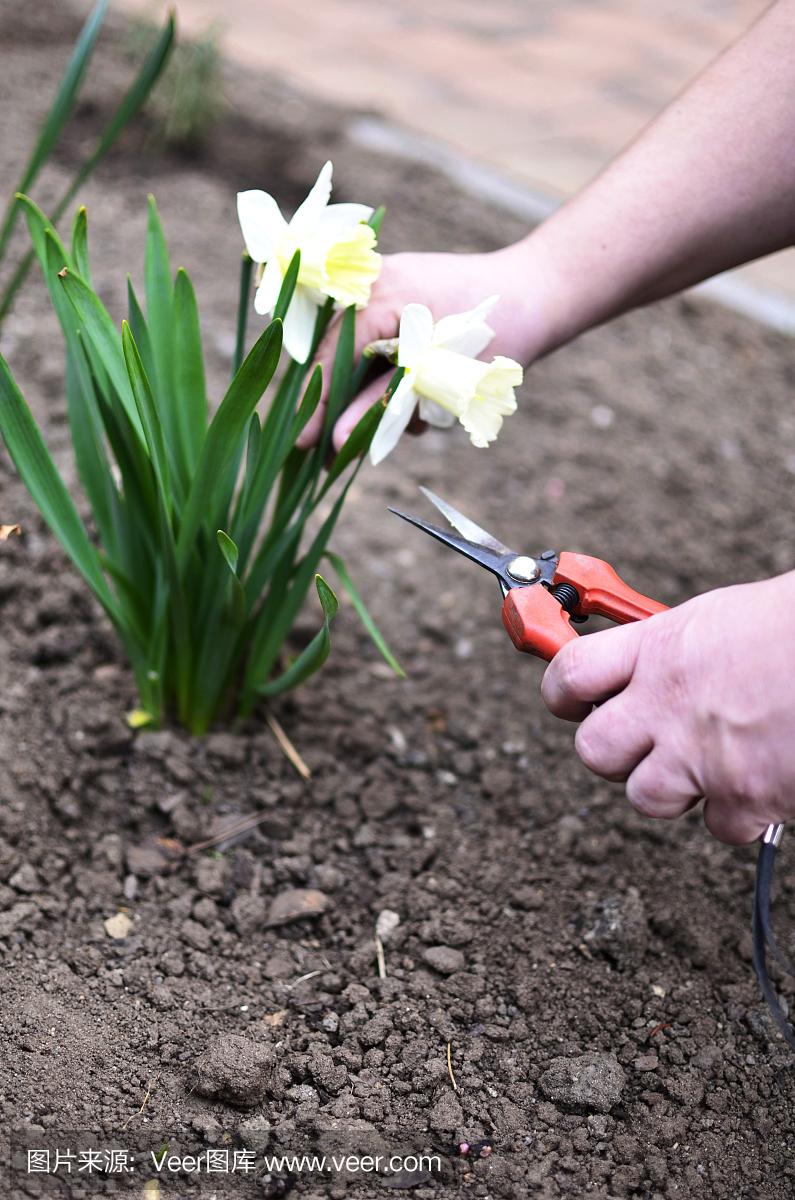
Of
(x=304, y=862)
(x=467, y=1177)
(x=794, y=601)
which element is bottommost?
(x=304, y=862)

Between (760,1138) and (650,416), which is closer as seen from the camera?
(760,1138)

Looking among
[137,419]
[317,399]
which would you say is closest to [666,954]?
[317,399]

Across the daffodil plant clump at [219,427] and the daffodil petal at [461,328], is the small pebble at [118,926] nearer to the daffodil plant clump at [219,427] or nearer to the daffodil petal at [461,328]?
the daffodil plant clump at [219,427]

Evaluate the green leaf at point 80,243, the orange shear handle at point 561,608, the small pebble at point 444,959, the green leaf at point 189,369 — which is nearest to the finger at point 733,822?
the orange shear handle at point 561,608

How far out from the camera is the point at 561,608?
3.43ft

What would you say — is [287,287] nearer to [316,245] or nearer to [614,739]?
[316,245]

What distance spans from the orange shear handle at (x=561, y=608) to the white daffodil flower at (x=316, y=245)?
0.38 meters

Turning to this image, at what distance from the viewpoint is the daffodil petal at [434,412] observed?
1.11 m

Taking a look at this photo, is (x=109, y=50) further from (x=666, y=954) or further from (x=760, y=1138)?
(x=760, y=1138)

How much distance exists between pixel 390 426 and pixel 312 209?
24cm

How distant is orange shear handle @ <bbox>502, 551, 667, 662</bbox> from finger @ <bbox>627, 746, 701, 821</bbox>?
18 centimetres

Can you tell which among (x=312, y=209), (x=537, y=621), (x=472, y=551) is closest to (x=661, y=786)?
(x=537, y=621)

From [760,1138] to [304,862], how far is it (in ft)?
2.10

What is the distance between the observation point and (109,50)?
11.7 ft
